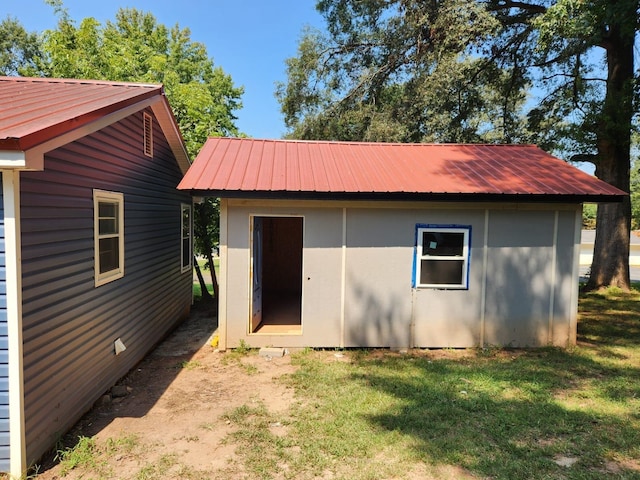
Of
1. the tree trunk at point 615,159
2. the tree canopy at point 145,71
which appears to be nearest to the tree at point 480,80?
the tree trunk at point 615,159

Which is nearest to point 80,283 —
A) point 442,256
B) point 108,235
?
point 108,235

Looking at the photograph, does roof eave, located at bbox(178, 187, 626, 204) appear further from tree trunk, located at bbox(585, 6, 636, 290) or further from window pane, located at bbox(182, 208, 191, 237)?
tree trunk, located at bbox(585, 6, 636, 290)

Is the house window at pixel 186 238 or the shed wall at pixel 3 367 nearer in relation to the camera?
the shed wall at pixel 3 367

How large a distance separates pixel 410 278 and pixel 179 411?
4018 mm

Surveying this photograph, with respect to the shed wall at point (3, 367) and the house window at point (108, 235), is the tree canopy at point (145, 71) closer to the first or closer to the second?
the house window at point (108, 235)

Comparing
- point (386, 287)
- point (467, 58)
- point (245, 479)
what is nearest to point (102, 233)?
point (245, 479)

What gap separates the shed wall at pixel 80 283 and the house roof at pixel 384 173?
0.99 meters

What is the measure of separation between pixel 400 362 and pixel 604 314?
6.59m

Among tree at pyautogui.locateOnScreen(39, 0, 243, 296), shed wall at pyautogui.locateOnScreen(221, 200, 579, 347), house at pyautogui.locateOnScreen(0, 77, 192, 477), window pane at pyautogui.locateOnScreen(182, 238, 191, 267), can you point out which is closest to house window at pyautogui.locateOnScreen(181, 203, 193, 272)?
window pane at pyautogui.locateOnScreen(182, 238, 191, 267)

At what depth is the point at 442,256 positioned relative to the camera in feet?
21.4

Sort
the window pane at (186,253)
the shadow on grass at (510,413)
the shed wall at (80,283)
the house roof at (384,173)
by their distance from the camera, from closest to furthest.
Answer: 1. the shed wall at (80,283)
2. the shadow on grass at (510,413)
3. the house roof at (384,173)
4. the window pane at (186,253)

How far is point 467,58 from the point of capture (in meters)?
12.8

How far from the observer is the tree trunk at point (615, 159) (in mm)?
10555

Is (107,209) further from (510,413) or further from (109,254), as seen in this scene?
(510,413)
